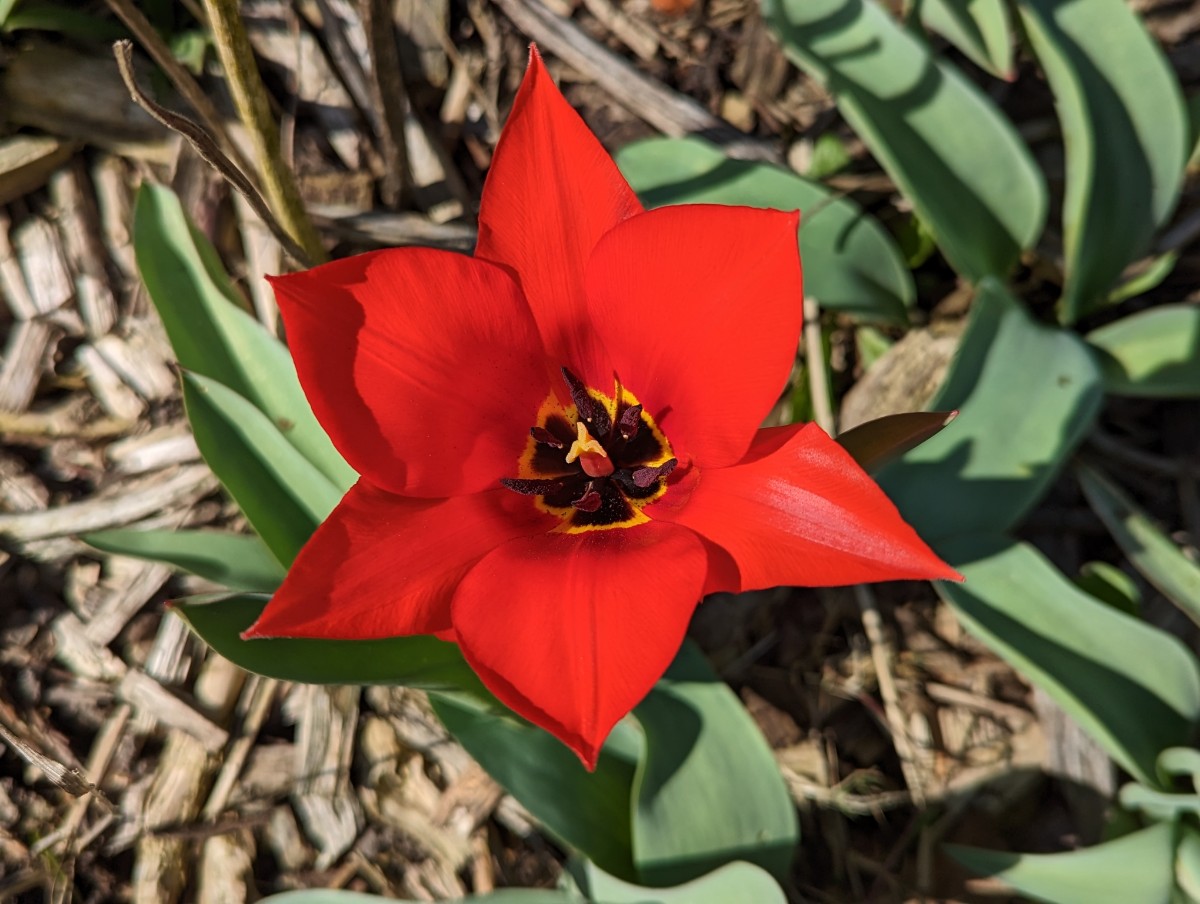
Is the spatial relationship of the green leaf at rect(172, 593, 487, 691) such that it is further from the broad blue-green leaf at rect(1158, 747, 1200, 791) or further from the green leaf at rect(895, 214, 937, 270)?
the green leaf at rect(895, 214, 937, 270)

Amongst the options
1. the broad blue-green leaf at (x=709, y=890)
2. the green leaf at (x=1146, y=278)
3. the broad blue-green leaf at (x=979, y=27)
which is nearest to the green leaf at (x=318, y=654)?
the broad blue-green leaf at (x=709, y=890)

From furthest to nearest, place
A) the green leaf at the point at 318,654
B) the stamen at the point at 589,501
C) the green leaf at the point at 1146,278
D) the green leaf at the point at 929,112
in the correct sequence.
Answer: the green leaf at the point at 1146,278
the green leaf at the point at 929,112
the stamen at the point at 589,501
the green leaf at the point at 318,654

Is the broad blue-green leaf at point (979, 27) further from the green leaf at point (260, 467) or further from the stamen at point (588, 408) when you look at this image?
the green leaf at point (260, 467)

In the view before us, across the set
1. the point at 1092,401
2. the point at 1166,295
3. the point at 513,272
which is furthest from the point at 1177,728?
the point at 513,272

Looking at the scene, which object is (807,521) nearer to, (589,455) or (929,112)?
(589,455)

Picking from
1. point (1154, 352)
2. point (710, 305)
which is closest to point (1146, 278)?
point (1154, 352)

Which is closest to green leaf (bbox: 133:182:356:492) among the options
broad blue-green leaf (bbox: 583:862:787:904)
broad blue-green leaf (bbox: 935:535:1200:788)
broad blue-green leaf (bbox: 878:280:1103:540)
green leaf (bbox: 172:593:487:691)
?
green leaf (bbox: 172:593:487:691)
